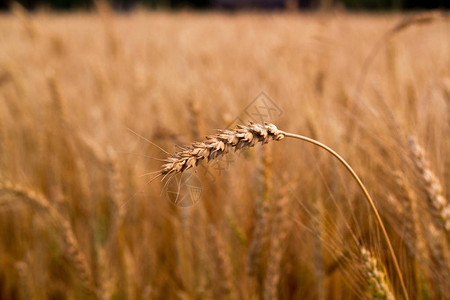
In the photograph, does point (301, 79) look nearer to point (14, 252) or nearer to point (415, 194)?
point (415, 194)

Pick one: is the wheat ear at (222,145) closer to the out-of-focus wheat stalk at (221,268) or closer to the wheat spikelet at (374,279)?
the wheat spikelet at (374,279)

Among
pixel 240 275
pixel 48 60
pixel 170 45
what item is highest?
pixel 170 45

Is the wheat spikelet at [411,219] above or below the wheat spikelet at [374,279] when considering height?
above

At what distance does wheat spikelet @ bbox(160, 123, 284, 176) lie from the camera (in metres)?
0.33

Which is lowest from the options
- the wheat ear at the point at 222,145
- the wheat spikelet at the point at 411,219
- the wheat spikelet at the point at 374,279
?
the wheat spikelet at the point at 374,279

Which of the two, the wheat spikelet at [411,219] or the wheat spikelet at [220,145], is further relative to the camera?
the wheat spikelet at [411,219]

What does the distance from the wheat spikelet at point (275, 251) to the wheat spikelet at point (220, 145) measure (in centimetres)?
37

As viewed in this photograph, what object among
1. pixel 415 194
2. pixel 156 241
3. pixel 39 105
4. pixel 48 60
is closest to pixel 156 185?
pixel 156 241

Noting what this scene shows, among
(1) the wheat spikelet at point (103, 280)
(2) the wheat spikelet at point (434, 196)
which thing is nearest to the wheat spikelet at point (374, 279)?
Answer: (2) the wheat spikelet at point (434, 196)

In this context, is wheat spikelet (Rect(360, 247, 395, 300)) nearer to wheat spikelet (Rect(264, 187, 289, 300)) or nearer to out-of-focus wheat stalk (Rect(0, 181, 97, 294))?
wheat spikelet (Rect(264, 187, 289, 300))

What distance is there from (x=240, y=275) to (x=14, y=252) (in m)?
0.76

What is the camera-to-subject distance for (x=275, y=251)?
0.66 metres

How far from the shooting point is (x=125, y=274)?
81 centimetres

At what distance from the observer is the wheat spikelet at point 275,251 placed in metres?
0.64
